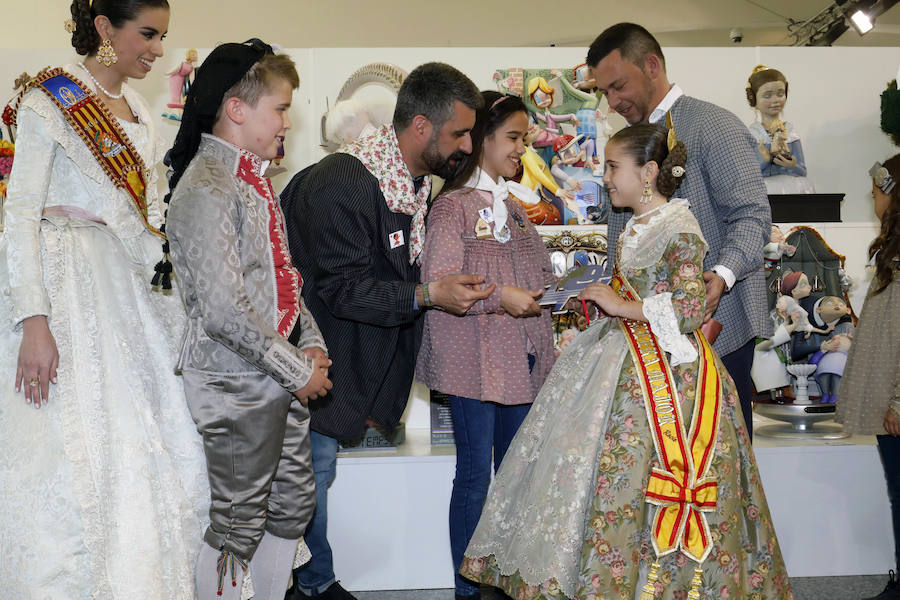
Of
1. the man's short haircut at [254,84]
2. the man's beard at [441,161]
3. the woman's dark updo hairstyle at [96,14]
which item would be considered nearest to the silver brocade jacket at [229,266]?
the man's short haircut at [254,84]

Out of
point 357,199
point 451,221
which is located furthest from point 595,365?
point 357,199

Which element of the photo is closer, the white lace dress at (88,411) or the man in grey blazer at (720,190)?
the white lace dress at (88,411)

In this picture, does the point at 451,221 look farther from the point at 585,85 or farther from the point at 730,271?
the point at 585,85

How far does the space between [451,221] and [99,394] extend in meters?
1.03

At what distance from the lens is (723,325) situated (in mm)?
2268

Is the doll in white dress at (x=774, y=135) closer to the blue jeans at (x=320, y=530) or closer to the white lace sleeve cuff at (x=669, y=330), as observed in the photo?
the white lace sleeve cuff at (x=669, y=330)

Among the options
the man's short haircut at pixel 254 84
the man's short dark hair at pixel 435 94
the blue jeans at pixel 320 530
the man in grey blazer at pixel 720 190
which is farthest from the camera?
the blue jeans at pixel 320 530

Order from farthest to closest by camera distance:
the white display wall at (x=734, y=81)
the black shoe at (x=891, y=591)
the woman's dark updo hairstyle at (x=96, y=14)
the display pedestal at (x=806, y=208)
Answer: the white display wall at (x=734, y=81)
the display pedestal at (x=806, y=208)
the black shoe at (x=891, y=591)
the woman's dark updo hairstyle at (x=96, y=14)

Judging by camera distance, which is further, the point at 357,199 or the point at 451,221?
the point at 451,221

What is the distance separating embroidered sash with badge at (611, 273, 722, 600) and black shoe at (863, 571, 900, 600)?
95cm

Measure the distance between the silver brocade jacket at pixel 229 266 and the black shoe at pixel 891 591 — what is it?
1908 mm

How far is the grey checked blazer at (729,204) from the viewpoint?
2.18 meters

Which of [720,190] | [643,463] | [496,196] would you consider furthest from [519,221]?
[643,463]

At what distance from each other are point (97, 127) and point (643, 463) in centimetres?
150
